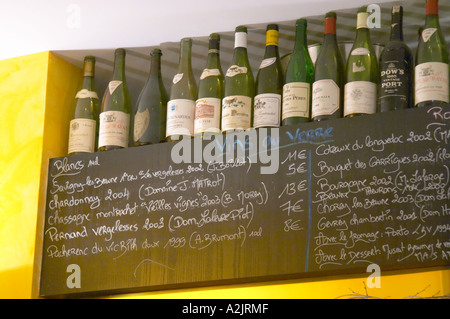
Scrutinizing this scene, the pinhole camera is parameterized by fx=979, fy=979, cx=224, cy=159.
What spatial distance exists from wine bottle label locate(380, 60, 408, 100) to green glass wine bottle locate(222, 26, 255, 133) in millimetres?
472

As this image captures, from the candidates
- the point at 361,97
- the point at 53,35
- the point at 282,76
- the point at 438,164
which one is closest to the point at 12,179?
the point at 53,35

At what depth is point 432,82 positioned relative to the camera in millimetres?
3061

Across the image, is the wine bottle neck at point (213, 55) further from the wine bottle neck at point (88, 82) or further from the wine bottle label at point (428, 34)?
the wine bottle label at point (428, 34)

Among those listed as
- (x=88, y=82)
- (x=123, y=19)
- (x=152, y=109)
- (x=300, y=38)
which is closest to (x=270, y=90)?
(x=300, y=38)

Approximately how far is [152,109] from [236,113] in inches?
15.4

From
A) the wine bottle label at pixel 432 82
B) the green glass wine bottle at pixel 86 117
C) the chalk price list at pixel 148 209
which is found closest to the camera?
the wine bottle label at pixel 432 82

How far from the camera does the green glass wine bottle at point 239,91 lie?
331 centimetres

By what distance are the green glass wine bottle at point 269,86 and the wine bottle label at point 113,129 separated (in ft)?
1.67

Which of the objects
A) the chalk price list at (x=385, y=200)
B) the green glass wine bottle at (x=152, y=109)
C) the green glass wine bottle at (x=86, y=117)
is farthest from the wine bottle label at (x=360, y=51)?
the green glass wine bottle at (x=86, y=117)

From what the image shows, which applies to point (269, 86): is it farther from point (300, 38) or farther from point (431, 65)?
point (431, 65)

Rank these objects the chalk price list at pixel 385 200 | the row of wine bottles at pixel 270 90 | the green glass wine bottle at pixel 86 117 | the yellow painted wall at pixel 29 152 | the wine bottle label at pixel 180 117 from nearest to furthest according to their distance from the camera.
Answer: the chalk price list at pixel 385 200, the row of wine bottles at pixel 270 90, the wine bottle label at pixel 180 117, the yellow painted wall at pixel 29 152, the green glass wine bottle at pixel 86 117

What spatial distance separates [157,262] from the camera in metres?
3.33
